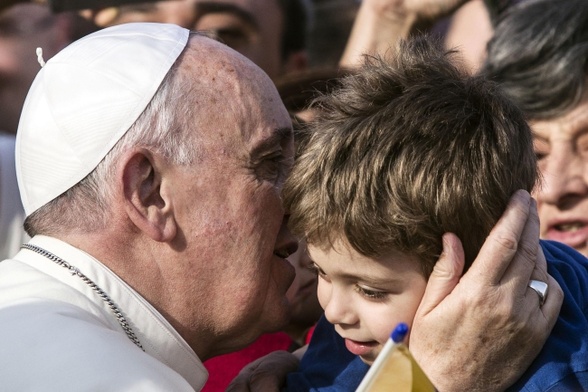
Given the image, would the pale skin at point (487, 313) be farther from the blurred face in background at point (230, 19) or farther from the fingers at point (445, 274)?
the blurred face in background at point (230, 19)

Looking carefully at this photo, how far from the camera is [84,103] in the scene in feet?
11.7

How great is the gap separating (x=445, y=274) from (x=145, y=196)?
0.98 metres

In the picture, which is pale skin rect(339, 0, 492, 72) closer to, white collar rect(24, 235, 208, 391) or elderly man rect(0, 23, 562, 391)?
elderly man rect(0, 23, 562, 391)

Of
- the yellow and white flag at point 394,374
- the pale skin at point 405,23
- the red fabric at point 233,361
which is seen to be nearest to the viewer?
the yellow and white flag at point 394,374

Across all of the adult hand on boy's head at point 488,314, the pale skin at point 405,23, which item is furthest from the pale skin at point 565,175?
the adult hand on boy's head at point 488,314

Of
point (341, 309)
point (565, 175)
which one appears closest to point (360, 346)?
point (341, 309)

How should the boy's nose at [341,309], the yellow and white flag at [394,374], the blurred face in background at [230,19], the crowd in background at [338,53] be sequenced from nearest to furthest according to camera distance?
the yellow and white flag at [394,374], the boy's nose at [341,309], the crowd in background at [338,53], the blurred face in background at [230,19]

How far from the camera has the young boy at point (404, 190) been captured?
10.3 feet

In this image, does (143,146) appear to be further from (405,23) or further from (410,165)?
(405,23)

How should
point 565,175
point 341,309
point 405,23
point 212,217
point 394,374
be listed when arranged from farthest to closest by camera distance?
point 405,23 < point 565,175 < point 212,217 < point 341,309 < point 394,374

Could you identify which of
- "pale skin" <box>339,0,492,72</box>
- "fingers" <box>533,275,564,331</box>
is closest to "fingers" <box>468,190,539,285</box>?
"fingers" <box>533,275,564,331</box>

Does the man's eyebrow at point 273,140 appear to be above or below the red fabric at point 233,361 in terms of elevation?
above

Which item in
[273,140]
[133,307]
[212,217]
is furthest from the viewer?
[273,140]

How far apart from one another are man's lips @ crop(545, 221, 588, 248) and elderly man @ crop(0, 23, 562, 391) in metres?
1.53
